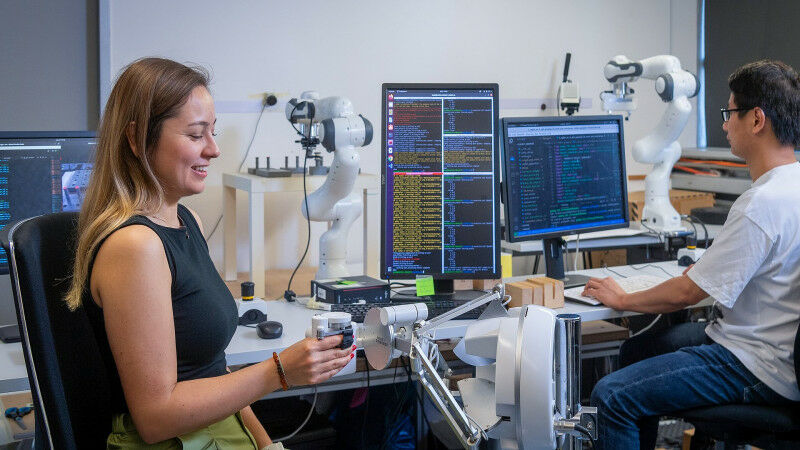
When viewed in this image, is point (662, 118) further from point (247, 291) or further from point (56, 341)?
point (56, 341)

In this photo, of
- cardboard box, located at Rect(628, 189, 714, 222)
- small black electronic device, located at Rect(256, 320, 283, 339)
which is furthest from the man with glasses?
cardboard box, located at Rect(628, 189, 714, 222)

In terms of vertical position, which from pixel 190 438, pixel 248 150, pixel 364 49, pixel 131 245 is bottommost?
pixel 190 438

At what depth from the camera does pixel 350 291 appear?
2.32m

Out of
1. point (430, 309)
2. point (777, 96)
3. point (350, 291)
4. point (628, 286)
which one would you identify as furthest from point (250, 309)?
point (777, 96)

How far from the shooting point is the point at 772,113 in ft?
7.51

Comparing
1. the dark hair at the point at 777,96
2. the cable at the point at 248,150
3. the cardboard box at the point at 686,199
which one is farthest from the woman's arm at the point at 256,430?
the cardboard box at the point at 686,199

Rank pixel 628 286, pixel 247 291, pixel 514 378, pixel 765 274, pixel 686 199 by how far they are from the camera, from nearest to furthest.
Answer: pixel 514 378, pixel 765 274, pixel 247 291, pixel 628 286, pixel 686 199

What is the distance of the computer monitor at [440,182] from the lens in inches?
96.7

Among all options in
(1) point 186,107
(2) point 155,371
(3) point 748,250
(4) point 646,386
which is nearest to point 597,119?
(3) point 748,250

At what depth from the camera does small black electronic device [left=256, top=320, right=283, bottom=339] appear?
2.08 m

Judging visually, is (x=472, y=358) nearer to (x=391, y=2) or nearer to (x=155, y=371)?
(x=155, y=371)

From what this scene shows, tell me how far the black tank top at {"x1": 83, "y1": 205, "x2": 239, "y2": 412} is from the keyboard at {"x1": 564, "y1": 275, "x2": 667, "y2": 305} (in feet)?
4.18

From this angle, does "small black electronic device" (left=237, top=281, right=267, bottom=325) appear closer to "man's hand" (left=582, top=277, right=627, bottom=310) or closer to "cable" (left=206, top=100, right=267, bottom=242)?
"man's hand" (left=582, top=277, right=627, bottom=310)

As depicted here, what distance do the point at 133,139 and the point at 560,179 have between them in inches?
61.0
